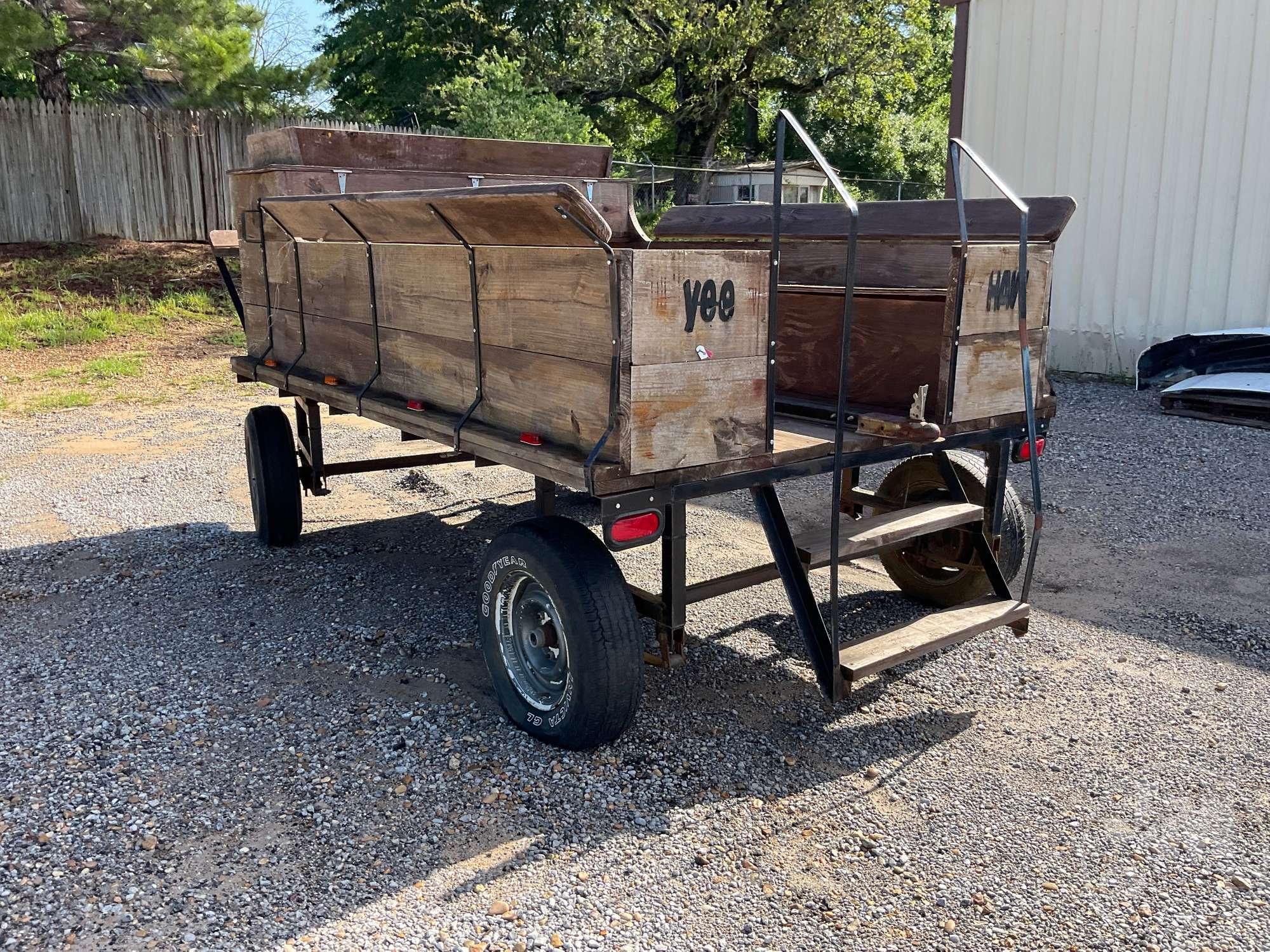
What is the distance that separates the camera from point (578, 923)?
9.25ft

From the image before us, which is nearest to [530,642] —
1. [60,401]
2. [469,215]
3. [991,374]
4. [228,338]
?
[469,215]

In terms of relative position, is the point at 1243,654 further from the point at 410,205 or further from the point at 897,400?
the point at 410,205

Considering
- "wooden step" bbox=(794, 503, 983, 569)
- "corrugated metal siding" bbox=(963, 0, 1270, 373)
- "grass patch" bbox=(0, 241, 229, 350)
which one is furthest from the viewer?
"grass patch" bbox=(0, 241, 229, 350)

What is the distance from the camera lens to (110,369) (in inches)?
463

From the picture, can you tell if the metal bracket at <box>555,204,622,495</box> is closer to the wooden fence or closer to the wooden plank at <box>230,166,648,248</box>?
the wooden plank at <box>230,166,648,248</box>

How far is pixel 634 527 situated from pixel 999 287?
1725 mm

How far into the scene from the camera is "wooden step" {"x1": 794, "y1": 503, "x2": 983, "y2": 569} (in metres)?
3.74

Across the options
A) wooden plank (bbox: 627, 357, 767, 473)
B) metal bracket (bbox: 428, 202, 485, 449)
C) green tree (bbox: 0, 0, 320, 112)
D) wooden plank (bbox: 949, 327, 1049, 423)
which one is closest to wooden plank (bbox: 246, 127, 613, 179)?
metal bracket (bbox: 428, 202, 485, 449)

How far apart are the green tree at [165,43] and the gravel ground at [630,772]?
404 inches

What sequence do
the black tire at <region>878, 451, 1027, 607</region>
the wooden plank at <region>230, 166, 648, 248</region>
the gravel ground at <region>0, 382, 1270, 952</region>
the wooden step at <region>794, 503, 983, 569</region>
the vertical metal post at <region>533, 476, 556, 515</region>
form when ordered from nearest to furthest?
the gravel ground at <region>0, 382, 1270, 952</region>
the wooden step at <region>794, 503, 983, 569</region>
the vertical metal post at <region>533, 476, 556, 515</region>
the black tire at <region>878, 451, 1027, 607</region>
the wooden plank at <region>230, 166, 648, 248</region>

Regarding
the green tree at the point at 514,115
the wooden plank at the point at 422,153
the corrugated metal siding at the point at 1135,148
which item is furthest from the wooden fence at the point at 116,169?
the corrugated metal siding at the point at 1135,148

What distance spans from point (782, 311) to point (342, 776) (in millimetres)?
2635

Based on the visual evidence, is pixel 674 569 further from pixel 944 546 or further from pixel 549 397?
pixel 944 546

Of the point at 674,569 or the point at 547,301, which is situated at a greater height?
the point at 547,301
